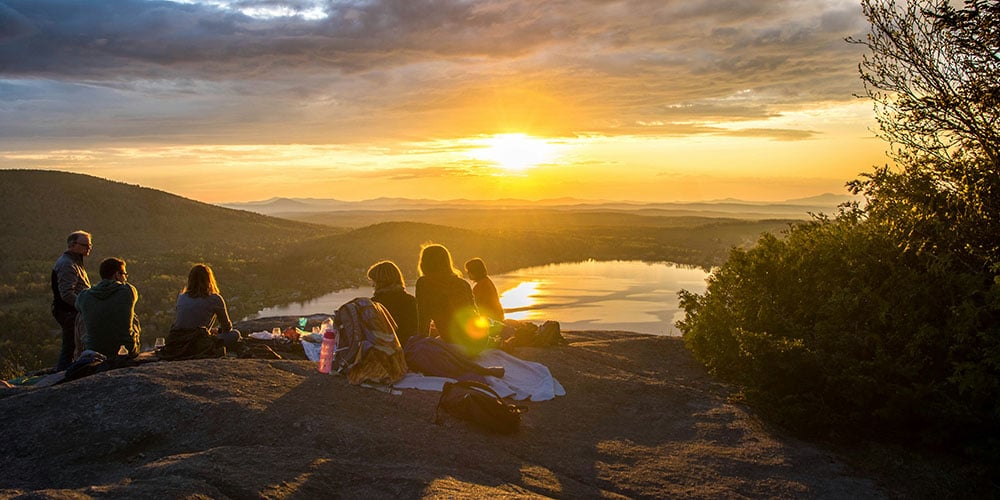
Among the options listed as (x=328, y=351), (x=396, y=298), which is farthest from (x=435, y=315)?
(x=328, y=351)

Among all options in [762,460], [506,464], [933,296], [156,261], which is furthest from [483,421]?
[156,261]

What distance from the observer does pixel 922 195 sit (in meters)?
9.17

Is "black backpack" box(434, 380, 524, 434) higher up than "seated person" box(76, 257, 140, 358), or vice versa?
"seated person" box(76, 257, 140, 358)

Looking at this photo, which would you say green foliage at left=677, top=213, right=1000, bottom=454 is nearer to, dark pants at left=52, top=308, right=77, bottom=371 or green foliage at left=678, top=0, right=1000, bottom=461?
green foliage at left=678, top=0, right=1000, bottom=461

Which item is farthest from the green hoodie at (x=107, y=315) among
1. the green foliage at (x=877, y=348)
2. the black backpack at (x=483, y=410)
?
the green foliage at (x=877, y=348)

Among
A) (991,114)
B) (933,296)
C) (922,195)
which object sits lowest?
(933,296)

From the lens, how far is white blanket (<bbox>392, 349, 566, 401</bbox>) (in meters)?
8.86

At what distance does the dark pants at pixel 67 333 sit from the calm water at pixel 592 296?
41.0 feet

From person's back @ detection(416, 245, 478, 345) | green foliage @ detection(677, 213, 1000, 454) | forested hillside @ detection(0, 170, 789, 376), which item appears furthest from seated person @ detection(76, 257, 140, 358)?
green foliage @ detection(677, 213, 1000, 454)

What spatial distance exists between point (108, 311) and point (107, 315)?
6 centimetres

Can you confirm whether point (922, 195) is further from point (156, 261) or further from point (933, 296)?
point (156, 261)

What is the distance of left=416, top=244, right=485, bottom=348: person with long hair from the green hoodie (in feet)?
13.4

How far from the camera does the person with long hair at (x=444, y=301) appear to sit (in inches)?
375

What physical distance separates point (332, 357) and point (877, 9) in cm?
916
